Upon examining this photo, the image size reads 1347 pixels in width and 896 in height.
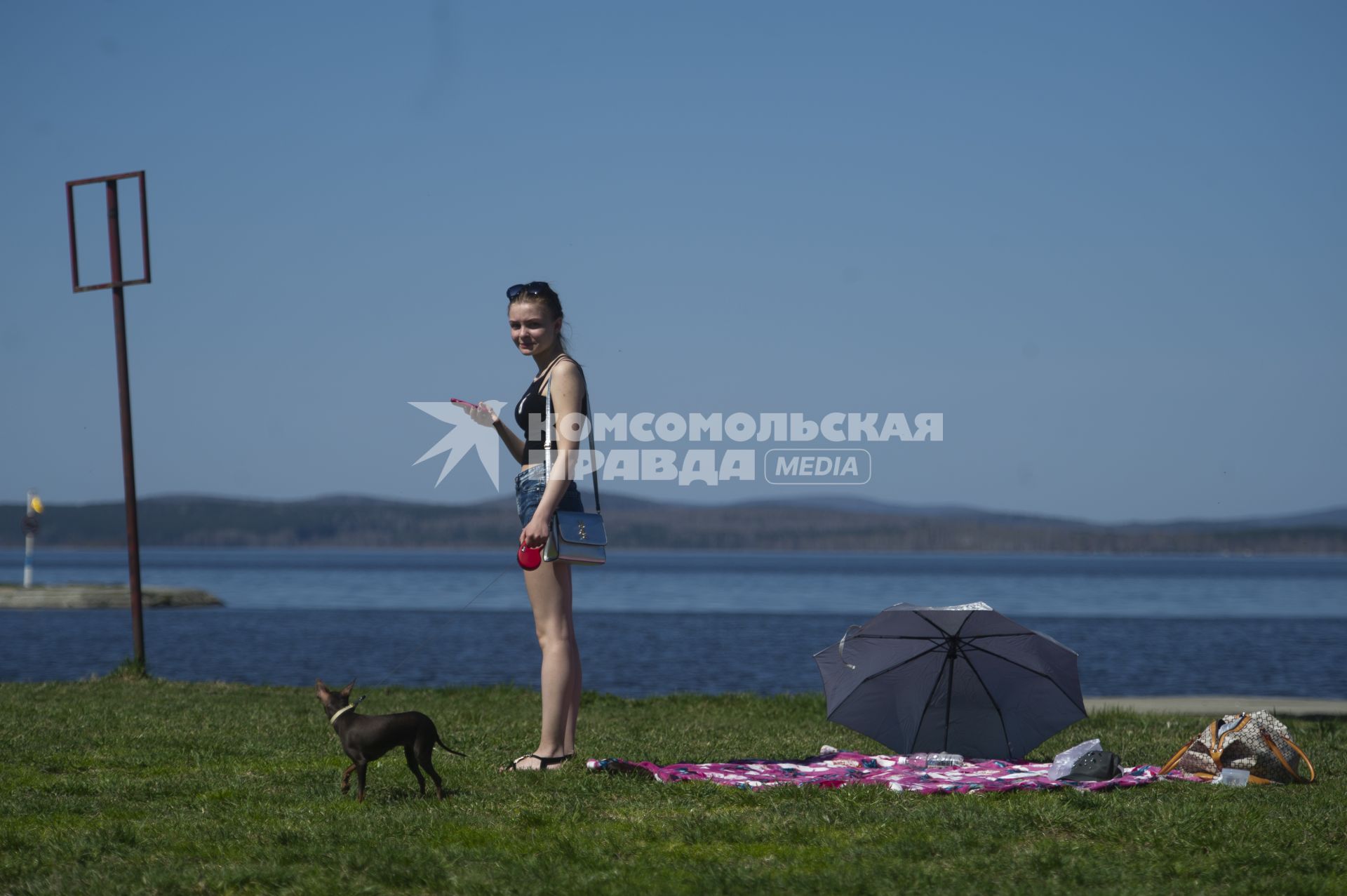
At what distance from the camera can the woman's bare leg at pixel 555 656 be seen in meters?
6.50

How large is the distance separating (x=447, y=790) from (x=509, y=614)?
73.2m

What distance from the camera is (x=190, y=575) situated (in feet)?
437

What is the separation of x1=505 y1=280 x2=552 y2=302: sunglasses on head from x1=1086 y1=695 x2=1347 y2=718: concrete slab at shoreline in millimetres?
7478

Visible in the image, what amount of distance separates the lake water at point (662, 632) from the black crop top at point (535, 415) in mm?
749

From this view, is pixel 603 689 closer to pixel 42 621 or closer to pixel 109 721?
pixel 109 721

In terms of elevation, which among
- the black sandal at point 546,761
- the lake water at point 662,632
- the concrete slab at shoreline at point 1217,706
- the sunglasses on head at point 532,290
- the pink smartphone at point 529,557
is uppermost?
the sunglasses on head at point 532,290

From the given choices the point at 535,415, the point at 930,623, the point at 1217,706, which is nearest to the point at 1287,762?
the point at 930,623

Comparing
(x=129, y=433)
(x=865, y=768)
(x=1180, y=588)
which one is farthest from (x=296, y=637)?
(x=1180, y=588)

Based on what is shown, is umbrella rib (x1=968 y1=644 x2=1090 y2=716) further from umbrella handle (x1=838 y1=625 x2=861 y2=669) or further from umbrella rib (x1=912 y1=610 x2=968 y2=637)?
umbrella handle (x1=838 y1=625 x2=861 y2=669)

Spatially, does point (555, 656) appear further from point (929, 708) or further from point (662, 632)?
point (662, 632)

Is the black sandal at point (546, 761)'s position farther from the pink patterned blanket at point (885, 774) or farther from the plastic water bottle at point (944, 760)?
the plastic water bottle at point (944, 760)

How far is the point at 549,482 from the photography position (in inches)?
249

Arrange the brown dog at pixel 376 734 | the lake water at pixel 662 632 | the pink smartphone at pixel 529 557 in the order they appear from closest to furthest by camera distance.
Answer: the brown dog at pixel 376 734, the pink smartphone at pixel 529 557, the lake water at pixel 662 632

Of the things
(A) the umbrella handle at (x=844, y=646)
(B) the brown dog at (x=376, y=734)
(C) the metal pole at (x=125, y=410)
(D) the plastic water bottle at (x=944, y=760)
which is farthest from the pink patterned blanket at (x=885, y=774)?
(C) the metal pole at (x=125, y=410)
